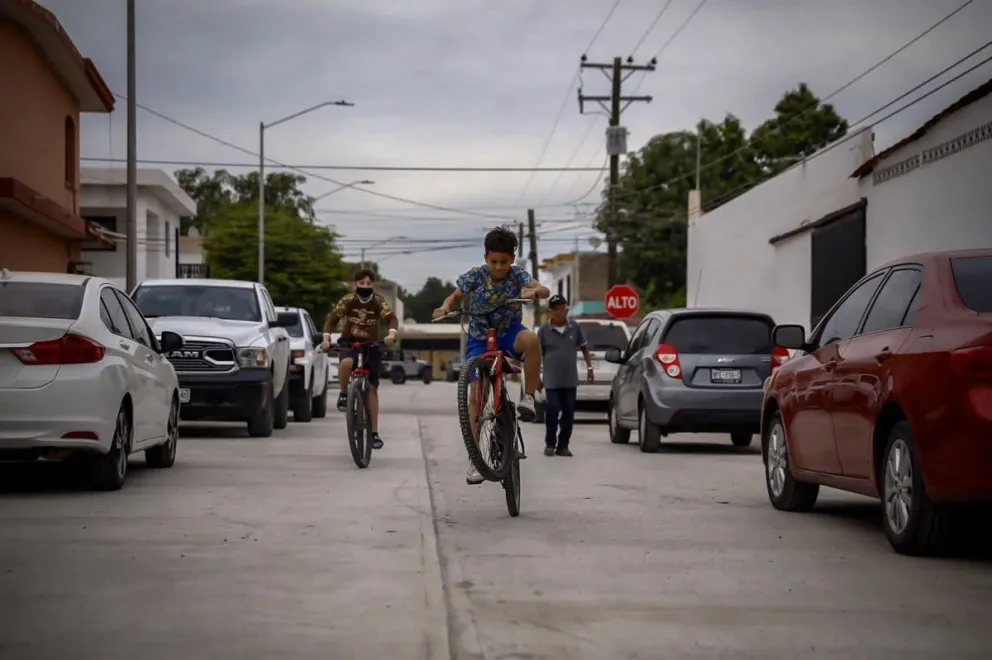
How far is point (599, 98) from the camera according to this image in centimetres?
4531

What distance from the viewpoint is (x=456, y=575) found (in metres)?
7.30

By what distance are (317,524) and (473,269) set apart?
7.48 feet

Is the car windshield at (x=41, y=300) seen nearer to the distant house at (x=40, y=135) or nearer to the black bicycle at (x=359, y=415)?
the black bicycle at (x=359, y=415)

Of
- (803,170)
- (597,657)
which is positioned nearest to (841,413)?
(597,657)

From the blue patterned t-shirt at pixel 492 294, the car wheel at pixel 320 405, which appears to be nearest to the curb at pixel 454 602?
the blue patterned t-shirt at pixel 492 294

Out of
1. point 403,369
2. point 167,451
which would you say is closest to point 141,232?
point 403,369

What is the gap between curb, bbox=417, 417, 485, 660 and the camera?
5.61 meters

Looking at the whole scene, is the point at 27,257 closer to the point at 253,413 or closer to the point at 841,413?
the point at 253,413

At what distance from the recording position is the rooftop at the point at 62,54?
2634 centimetres

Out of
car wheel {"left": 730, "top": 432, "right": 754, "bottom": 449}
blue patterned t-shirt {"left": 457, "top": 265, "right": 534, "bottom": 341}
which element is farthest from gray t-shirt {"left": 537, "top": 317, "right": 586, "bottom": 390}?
blue patterned t-shirt {"left": 457, "top": 265, "right": 534, "bottom": 341}

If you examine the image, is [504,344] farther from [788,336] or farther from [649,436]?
[649,436]

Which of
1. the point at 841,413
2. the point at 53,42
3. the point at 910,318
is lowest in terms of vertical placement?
the point at 841,413

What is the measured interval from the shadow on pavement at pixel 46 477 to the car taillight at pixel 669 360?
607 centimetres

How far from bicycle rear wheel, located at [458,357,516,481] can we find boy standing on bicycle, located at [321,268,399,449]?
4.75m
